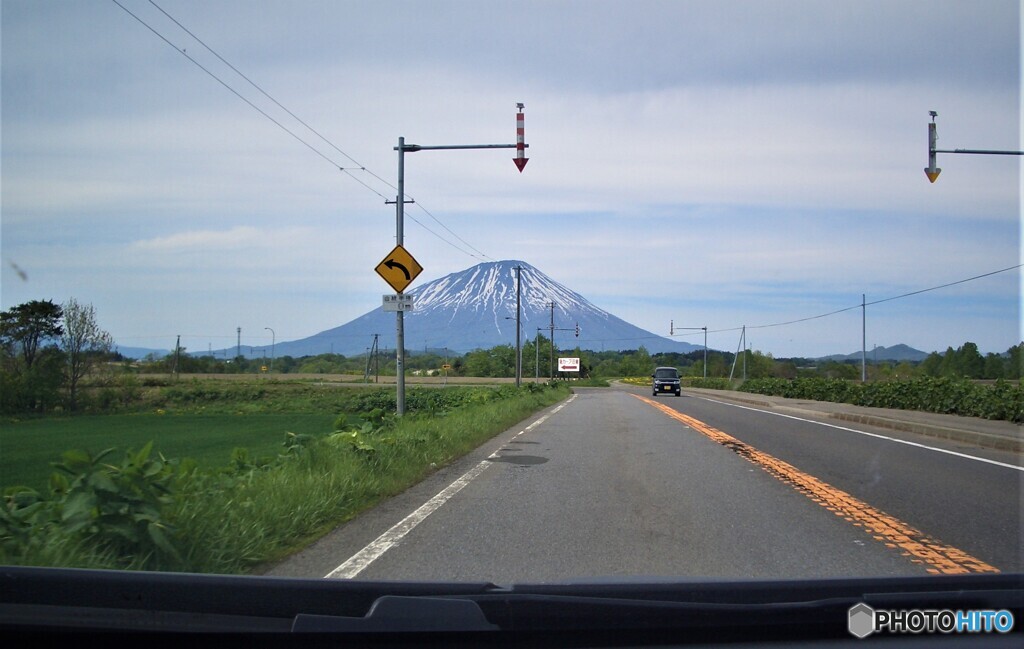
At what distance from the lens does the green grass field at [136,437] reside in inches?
1073

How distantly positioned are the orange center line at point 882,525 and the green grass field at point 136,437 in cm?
1585

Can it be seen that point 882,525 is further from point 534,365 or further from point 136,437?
point 534,365

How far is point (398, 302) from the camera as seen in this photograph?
16719 mm

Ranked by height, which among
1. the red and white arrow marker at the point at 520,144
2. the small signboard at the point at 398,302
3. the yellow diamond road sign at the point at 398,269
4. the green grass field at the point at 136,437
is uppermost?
the red and white arrow marker at the point at 520,144

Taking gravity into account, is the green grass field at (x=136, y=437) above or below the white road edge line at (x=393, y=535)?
below

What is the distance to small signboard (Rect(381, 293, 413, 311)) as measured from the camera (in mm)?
16625

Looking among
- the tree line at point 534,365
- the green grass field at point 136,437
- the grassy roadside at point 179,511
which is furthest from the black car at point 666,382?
the grassy roadside at point 179,511

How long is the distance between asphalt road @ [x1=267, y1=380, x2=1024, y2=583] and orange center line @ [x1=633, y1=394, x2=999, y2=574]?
0.08ft

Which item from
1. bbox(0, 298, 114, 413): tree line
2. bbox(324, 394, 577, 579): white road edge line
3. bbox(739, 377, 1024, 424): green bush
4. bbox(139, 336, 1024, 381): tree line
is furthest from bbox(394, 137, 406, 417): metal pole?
bbox(139, 336, 1024, 381): tree line

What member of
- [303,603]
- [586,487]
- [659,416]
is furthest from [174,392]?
[303,603]

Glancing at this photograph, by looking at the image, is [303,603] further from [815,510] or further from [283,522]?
[815,510]

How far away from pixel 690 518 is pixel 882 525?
180 centimetres

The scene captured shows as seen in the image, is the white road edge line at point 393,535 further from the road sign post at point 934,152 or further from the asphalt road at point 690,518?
the road sign post at point 934,152

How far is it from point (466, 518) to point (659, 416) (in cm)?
1798
